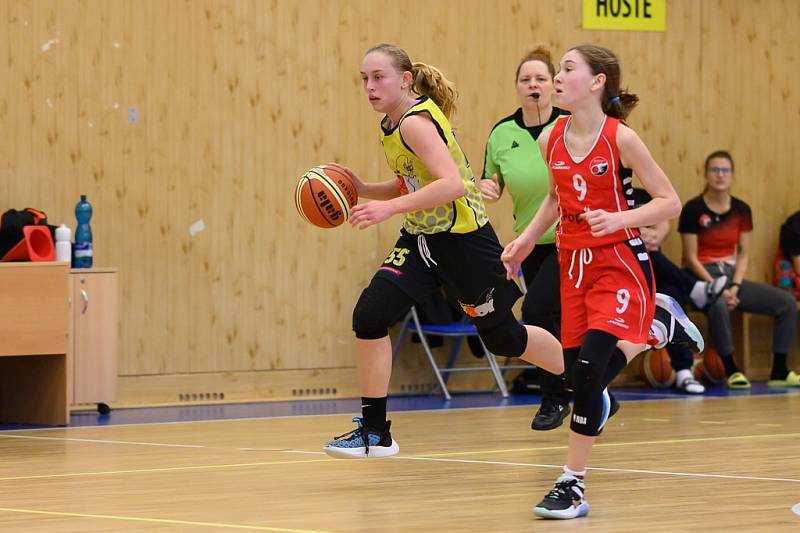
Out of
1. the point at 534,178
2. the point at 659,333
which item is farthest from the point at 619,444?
the point at 659,333

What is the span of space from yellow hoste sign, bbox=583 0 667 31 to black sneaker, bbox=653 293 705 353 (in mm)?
5432

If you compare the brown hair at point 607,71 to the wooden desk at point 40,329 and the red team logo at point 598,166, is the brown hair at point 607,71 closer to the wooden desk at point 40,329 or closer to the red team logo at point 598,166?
the red team logo at point 598,166

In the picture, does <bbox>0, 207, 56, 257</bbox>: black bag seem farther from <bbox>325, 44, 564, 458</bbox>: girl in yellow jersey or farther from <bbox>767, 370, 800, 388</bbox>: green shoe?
<bbox>767, 370, 800, 388</bbox>: green shoe

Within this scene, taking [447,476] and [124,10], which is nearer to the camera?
[447,476]

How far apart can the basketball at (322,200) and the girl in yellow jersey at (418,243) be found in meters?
0.16

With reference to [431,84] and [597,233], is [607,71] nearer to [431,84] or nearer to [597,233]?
[597,233]

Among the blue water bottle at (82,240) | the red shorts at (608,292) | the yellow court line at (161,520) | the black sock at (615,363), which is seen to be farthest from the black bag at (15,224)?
the black sock at (615,363)

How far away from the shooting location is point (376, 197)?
5547mm

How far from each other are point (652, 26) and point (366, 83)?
220 inches

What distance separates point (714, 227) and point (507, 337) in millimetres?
5143

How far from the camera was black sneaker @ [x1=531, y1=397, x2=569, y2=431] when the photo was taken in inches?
258

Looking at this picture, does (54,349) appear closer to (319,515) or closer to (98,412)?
(98,412)

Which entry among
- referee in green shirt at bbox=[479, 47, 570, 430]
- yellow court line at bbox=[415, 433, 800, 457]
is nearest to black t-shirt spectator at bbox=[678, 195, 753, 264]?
referee in green shirt at bbox=[479, 47, 570, 430]

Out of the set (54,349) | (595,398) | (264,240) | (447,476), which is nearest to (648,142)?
(264,240)
